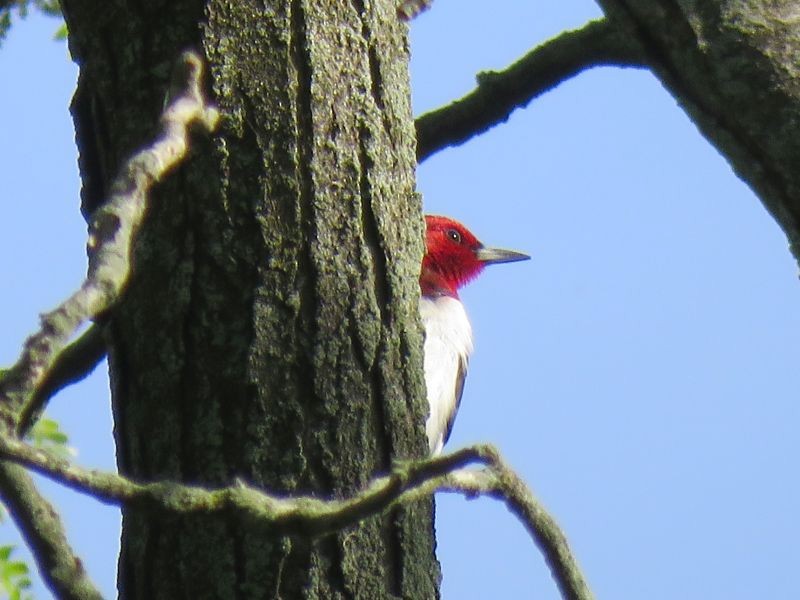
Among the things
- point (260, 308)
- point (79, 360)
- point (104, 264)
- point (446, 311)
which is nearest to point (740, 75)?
point (260, 308)

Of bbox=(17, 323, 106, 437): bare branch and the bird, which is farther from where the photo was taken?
the bird

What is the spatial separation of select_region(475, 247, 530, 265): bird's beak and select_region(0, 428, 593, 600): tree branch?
5.09m

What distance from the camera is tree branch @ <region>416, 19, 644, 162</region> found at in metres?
4.15

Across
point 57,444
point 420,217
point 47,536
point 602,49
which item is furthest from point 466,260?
point 47,536

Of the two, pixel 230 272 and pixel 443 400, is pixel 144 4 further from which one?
pixel 443 400

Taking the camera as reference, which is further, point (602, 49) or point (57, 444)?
point (57, 444)

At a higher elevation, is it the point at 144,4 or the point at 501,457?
the point at 144,4

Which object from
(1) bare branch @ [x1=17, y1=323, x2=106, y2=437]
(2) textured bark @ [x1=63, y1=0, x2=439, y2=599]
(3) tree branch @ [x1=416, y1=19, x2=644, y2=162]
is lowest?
(2) textured bark @ [x1=63, y1=0, x2=439, y2=599]

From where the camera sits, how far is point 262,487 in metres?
2.79

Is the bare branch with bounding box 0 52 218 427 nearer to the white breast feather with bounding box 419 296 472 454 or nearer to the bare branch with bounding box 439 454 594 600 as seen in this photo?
the bare branch with bounding box 439 454 594 600

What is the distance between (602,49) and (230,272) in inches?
69.3

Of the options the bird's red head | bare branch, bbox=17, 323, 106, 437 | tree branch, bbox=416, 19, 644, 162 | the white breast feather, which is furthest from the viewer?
the bird's red head

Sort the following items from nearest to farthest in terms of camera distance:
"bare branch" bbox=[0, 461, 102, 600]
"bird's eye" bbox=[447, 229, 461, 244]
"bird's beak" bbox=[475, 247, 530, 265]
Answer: "bare branch" bbox=[0, 461, 102, 600] → "bird's eye" bbox=[447, 229, 461, 244] → "bird's beak" bbox=[475, 247, 530, 265]

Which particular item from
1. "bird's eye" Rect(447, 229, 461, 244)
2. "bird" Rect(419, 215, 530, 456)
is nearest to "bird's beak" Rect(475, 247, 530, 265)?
"bird" Rect(419, 215, 530, 456)
